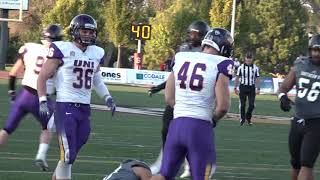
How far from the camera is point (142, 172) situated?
18.4 feet

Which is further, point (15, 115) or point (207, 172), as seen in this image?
point (15, 115)

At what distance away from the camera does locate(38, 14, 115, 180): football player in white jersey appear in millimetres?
7199

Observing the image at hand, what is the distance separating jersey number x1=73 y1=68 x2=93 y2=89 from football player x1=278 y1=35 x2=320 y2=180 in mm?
1981

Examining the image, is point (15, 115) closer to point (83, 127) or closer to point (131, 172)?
point (83, 127)

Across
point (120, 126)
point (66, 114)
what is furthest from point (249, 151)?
point (66, 114)

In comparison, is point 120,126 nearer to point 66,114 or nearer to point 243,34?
point 66,114

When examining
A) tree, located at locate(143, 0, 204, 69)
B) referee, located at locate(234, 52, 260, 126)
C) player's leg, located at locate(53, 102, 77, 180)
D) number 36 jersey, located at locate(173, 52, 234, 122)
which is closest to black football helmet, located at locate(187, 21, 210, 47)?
player's leg, located at locate(53, 102, 77, 180)

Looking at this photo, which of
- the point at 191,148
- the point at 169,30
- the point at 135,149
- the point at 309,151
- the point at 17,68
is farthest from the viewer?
the point at 169,30

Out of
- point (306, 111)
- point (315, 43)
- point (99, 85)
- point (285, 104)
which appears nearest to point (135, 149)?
point (99, 85)

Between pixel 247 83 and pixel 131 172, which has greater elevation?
pixel 131 172

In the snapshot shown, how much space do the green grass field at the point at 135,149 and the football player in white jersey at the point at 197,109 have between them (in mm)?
2638

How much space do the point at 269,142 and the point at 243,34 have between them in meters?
34.3

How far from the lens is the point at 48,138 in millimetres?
8945

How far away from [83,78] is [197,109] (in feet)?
5.32
